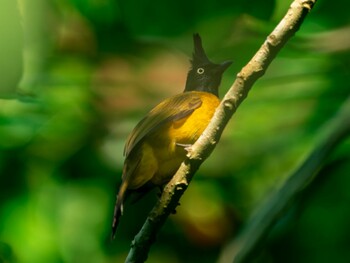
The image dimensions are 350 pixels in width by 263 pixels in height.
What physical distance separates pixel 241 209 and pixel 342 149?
232 millimetres

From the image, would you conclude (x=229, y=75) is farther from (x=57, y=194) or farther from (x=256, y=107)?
(x=57, y=194)

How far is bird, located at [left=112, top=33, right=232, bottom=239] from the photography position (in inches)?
35.9

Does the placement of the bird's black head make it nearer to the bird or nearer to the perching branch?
the bird

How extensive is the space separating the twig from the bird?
0.80ft

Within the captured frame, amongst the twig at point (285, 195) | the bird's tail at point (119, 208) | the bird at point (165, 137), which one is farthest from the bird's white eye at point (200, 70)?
the twig at point (285, 195)

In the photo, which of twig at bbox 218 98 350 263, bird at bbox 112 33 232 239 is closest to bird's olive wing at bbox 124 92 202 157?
bird at bbox 112 33 232 239

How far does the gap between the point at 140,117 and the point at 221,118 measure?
326mm

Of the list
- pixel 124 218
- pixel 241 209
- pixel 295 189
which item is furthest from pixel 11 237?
pixel 295 189

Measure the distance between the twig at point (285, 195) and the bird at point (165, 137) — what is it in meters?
0.24

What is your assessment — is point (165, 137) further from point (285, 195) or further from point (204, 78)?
point (285, 195)

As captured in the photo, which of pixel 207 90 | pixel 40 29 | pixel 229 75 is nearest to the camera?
pixel 40 29

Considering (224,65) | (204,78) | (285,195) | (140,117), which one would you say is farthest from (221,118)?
(204,78)

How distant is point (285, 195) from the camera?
611 millimetres

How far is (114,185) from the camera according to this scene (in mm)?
1104
